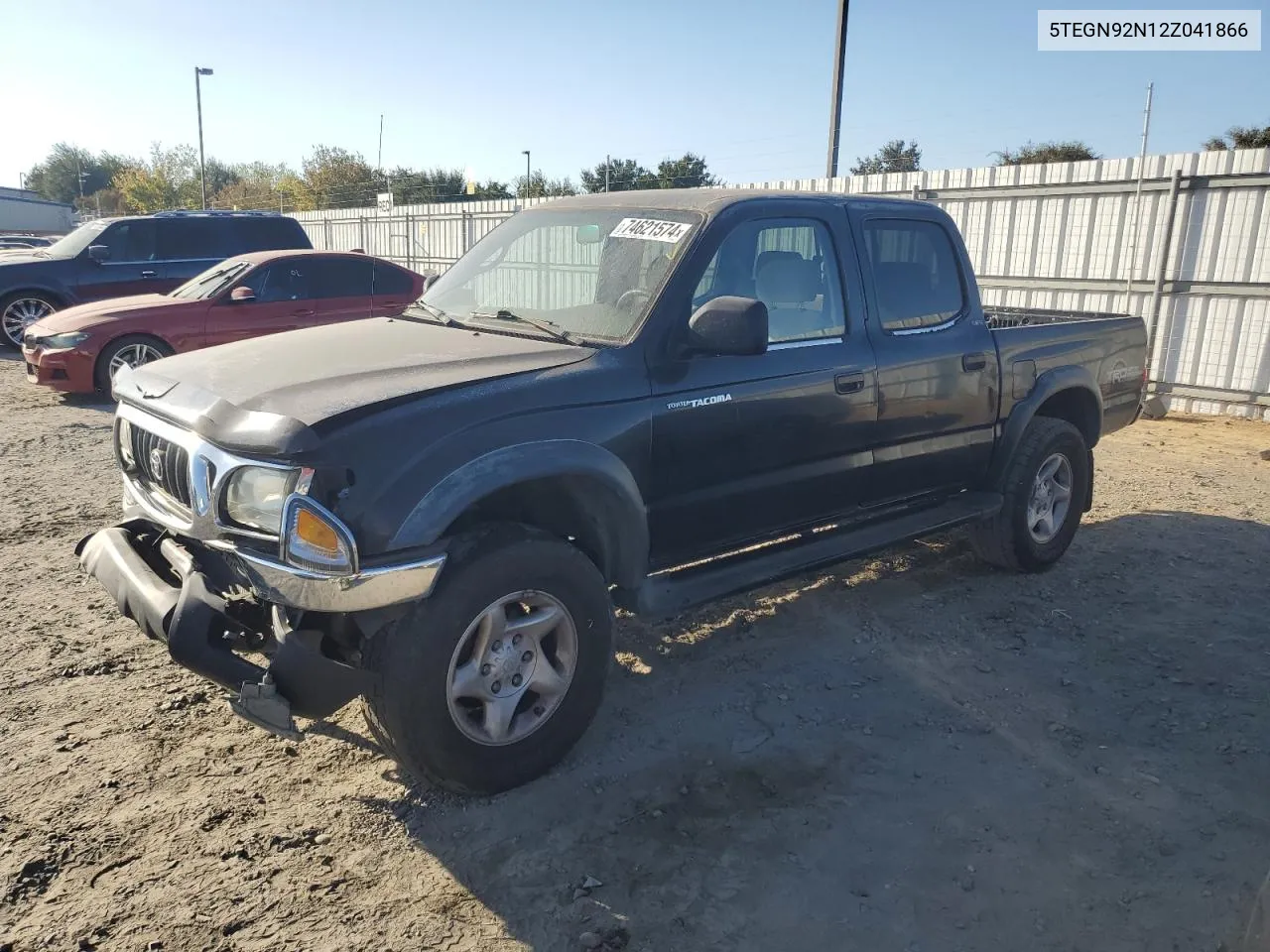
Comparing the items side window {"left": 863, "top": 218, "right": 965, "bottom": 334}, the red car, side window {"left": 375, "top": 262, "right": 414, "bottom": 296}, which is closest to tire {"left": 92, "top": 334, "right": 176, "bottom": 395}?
the red car

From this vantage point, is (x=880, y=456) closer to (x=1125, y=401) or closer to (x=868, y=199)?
(x=868, y=199)

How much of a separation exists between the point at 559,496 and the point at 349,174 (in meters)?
52.7

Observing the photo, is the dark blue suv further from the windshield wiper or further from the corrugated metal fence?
the windshield wiper

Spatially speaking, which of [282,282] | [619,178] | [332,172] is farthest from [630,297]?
[332,172]

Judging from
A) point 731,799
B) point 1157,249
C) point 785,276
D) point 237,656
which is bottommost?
point 731,799

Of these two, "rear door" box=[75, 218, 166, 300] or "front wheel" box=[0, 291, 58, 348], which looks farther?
"front wheel" box=[0, 291, 58, 348]

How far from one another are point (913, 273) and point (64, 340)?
8725 mm

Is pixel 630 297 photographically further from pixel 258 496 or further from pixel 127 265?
pixel 127 265

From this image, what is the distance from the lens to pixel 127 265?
12406mm

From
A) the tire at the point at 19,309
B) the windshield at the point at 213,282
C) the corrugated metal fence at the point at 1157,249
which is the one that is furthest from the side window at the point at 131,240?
the corrugated metal fence at the point at 1157,249

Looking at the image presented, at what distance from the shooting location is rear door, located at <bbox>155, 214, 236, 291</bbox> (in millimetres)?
12367

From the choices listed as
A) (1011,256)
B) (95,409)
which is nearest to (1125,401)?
(1011,256)

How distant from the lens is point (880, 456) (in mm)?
4531

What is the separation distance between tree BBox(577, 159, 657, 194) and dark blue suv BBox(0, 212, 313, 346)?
26.6 ft
